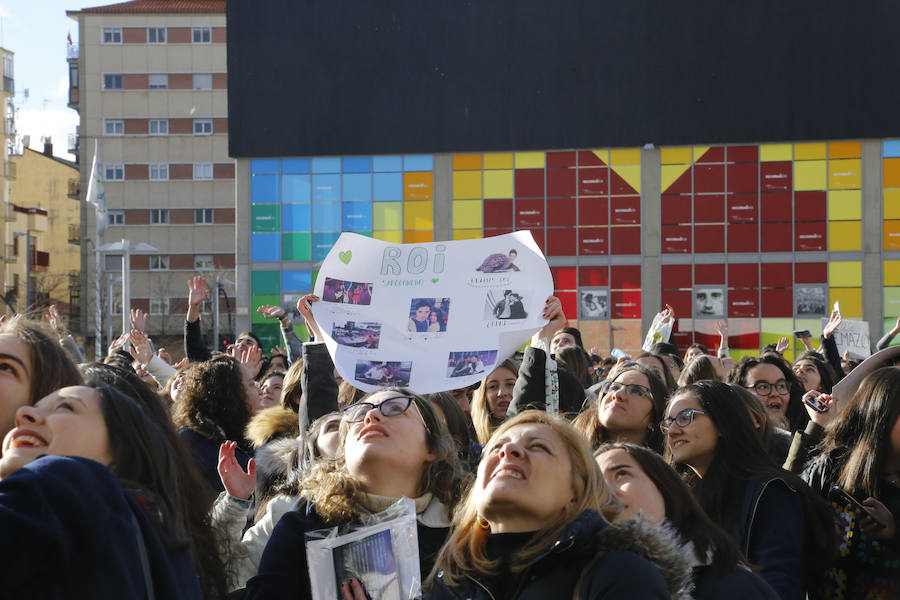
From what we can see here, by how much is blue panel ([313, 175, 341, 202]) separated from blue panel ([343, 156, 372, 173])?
19.3 inches

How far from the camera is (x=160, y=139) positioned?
6794 centimetres

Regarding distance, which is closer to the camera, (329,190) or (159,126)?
(329,190)

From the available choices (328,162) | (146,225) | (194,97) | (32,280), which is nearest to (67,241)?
(32,280)

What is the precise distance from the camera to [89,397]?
3.08 meters

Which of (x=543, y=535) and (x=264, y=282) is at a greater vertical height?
(x=264, y=282)

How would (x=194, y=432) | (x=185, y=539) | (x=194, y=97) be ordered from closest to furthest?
(x=185, y=539)
(x=194, y=432)
(x=194, y=97)

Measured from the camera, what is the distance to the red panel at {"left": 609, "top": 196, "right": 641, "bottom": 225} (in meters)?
37.4

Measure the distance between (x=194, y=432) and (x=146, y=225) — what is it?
212ft

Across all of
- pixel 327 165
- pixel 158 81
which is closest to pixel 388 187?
pixel 327 165

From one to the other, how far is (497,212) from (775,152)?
9.84m

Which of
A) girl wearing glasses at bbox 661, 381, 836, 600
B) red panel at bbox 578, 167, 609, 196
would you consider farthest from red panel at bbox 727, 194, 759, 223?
girl wearing glasses at bbox 661, 381, 836, 600

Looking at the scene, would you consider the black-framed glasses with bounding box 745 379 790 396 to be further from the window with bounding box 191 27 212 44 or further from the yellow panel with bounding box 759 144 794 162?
the window with bounding box 191 27 212 44

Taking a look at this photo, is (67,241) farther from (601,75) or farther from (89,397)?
(89,397)

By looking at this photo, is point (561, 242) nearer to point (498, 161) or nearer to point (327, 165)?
point (498, 161)
